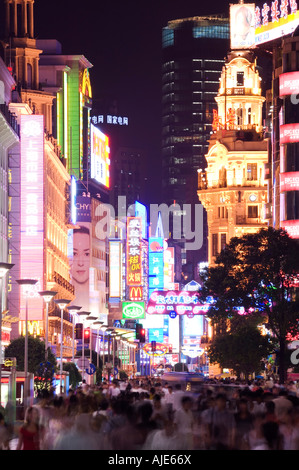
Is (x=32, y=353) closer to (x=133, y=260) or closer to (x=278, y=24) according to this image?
(x=278, y=24)

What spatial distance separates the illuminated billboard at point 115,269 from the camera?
176250mm

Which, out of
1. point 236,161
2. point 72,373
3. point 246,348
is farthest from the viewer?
point 236,161

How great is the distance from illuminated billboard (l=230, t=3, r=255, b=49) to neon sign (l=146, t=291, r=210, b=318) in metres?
59.9

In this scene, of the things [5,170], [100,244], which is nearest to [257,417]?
[5,170]

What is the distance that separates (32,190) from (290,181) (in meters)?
21.6

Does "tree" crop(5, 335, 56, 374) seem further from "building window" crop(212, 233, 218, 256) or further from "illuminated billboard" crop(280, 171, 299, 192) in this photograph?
"building window" crop(212, 233, 218, 256)

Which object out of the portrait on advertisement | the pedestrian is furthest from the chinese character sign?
the pedestrian

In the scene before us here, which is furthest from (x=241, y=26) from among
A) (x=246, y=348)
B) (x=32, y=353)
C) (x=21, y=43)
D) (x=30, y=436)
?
(x=30, y=436)

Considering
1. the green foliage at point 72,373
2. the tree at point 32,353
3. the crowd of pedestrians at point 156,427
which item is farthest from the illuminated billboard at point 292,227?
the crowd of pedestrians at point 156,427

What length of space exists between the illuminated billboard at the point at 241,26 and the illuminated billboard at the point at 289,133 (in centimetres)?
6692

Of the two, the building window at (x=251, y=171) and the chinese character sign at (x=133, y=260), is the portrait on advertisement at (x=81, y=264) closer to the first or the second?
the chinese character sign at (x=133, y=260)

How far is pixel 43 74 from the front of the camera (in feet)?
421

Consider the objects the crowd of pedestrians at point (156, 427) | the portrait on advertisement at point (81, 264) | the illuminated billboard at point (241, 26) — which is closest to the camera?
the crowd of pedestrians at point (156, 427)

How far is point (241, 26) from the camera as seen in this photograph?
554 ft
